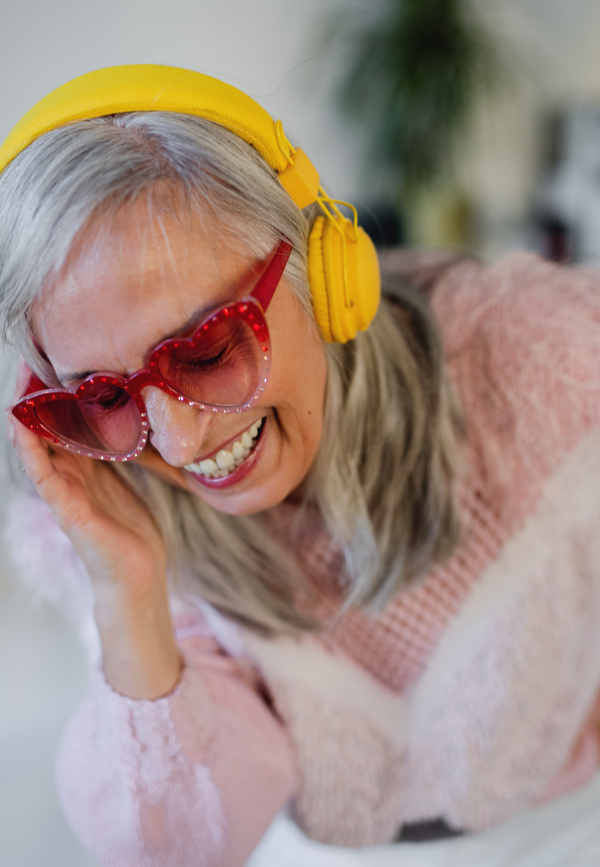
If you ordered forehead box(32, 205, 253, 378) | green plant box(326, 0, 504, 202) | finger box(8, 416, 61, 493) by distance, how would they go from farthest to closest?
green plant box(326, 0, 504, 202) → finger box(8, 416, 61, 493) → forehead box(32, 205, 253, 378)

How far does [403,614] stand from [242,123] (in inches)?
30.6

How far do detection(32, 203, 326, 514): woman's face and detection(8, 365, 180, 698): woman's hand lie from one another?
16 centimetres

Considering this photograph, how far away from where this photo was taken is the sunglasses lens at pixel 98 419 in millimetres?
651

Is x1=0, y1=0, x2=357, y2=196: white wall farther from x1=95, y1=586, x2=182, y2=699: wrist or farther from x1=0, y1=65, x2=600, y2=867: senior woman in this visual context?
x1=95, y1=586, x2=182, y2=699: wrist

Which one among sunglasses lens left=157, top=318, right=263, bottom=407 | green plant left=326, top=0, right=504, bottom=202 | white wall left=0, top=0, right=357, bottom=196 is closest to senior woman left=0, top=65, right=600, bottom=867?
sunglasses lens left=157, top=318, right=263, bottom=407

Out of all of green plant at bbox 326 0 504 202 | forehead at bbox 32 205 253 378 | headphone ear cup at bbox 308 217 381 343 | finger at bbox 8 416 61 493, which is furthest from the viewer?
green plant at bbox 326 0 504 202

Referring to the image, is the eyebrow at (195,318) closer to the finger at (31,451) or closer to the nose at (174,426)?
the nose at (174,426)

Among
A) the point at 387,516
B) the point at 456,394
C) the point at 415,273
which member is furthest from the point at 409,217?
the point at 387,516

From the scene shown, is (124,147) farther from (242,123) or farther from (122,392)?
(122,392)

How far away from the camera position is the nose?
64 cm

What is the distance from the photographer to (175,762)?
0.86 metres

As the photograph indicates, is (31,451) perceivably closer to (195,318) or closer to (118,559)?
(118,559)

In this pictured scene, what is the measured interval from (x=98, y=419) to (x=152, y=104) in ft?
1.10

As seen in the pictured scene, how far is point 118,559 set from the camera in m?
0.85
